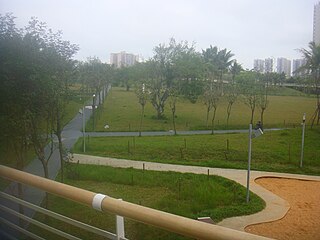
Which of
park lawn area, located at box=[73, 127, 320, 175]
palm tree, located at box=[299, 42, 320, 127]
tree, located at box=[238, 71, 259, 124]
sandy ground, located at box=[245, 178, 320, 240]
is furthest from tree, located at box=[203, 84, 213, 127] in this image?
palm tree, located at box=[299, 42, 320, 127]

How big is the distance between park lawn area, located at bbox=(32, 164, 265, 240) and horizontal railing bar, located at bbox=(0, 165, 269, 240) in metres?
1.61

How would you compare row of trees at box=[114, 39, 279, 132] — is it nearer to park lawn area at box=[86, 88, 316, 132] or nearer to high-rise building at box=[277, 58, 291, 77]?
park lawn area at box=[86, 88, 316, 132]

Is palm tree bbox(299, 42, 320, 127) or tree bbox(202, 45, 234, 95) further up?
tree bbox(202, 45, 234, 95)

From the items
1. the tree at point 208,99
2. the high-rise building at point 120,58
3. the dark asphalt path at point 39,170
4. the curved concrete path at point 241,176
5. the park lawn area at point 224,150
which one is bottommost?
the curved concrete path at point 241,176

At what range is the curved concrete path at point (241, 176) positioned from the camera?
3600 mm

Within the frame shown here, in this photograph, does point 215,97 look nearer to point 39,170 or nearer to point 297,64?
point 297,64

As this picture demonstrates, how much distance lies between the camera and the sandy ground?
305 cm

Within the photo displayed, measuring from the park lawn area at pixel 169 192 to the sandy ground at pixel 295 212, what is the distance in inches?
14.9

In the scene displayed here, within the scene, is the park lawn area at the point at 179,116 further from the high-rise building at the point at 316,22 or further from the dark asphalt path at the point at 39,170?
the high-rise building at the point at 316,22

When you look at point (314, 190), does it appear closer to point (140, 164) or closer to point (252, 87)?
point (140, 164)

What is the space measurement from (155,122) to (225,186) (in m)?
5.84

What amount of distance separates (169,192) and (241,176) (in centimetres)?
181

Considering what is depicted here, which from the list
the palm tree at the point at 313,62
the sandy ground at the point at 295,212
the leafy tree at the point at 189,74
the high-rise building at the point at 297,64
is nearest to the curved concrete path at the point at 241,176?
the sandy ground at the point at 295,212

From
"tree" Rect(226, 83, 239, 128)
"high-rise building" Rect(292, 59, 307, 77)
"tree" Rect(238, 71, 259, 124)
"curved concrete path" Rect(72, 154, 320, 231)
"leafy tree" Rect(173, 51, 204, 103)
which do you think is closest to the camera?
"curved concrete path" Rect(72, 154, 320, 231)
